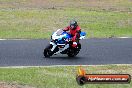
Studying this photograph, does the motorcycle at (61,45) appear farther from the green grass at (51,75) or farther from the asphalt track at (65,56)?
the green grass at (51,75)

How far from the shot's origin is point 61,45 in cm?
1758

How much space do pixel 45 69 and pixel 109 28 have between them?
1316 centimetres

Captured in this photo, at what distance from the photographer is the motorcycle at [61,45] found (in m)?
17.5

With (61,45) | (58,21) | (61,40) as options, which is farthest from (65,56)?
(58,21)

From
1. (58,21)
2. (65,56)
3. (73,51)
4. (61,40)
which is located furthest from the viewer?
(58,21)

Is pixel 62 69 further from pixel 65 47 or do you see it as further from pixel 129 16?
pixel 129 16

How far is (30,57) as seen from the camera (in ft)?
57.2

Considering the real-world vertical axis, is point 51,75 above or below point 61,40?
below

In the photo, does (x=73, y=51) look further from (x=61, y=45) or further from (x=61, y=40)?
(x=61, y=40)

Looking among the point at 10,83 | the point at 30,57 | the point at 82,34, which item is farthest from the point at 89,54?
the point at 10,83

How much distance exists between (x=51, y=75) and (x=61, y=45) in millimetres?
4188

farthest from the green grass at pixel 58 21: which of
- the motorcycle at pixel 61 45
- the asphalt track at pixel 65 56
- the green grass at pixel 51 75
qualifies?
the green grass at pixel 51 75

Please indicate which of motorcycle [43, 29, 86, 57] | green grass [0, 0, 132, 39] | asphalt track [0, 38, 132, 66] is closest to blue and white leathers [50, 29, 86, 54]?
motorcycle [43, 29, 86, 57]

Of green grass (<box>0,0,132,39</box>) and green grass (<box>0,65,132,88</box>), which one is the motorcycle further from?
green grass (<box>0,0,132,39</box>)
